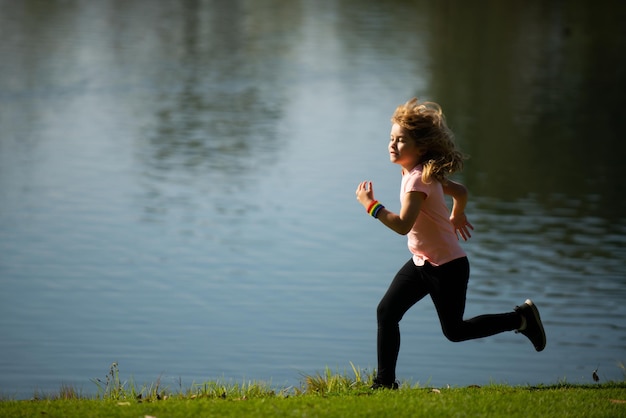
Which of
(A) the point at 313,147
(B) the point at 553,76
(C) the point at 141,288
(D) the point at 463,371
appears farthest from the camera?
(B) the point at 553,76

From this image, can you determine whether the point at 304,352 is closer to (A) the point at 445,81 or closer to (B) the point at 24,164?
(B) the point at 24,164

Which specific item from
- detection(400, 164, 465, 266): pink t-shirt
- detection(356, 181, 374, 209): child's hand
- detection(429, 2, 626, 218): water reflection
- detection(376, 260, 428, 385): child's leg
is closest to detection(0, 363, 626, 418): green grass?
detection(376, 260, 428, 385): child's leg

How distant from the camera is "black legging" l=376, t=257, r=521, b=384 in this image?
6.53 meters

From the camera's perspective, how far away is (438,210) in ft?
21.4

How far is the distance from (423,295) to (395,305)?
7.1 inches

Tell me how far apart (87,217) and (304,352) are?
252 inches

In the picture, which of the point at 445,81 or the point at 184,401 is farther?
the point at 445,81

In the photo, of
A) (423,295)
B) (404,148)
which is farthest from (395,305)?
(404,148)

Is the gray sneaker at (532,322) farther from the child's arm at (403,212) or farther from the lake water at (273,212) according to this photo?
the lake water at (273,212)

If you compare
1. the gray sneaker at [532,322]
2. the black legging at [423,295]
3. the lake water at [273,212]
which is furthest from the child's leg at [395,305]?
the lake water at [273,212]

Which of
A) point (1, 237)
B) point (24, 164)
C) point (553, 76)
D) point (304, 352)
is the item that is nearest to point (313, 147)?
point (24, 164)

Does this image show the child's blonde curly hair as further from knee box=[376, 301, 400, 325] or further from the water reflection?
the water reflection

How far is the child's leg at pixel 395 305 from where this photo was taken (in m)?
6.57

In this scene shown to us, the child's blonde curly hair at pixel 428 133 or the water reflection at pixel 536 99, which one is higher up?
the water reflection at pixel 536 99
